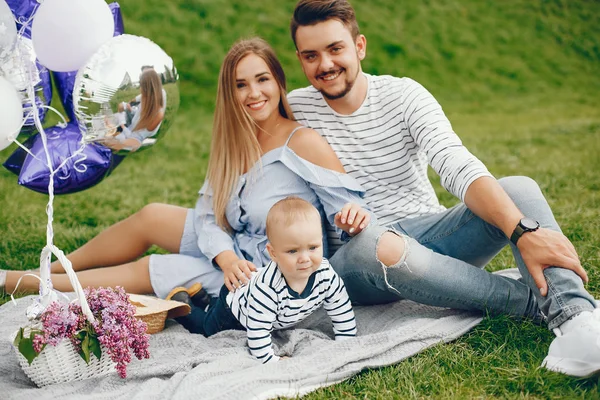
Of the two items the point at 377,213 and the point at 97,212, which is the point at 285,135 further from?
the point at 97,212

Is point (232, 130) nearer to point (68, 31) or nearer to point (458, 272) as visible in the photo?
point (68, 31)

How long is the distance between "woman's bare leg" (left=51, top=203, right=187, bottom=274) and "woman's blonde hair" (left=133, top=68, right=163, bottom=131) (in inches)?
32.2

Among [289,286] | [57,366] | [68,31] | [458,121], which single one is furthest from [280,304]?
[458,121]

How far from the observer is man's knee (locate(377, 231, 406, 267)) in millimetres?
2730

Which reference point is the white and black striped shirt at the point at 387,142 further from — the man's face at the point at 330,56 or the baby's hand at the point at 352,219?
the baby's hand at the point at 352,219

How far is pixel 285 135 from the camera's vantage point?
321 cm

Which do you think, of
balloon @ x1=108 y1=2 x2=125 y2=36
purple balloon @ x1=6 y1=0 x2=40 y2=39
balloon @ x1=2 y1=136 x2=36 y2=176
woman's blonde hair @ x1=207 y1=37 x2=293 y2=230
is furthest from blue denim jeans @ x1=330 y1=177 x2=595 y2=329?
purple balloon @ x1=6 y1=0 x2=40 y2=39

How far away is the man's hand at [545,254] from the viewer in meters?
2.50

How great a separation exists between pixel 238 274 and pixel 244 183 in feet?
1.67

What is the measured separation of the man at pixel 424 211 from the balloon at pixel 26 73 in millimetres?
1202

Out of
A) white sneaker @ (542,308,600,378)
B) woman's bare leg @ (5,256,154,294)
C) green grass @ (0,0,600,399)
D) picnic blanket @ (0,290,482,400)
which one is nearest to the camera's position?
white sneaker @ (542,308,600,378)

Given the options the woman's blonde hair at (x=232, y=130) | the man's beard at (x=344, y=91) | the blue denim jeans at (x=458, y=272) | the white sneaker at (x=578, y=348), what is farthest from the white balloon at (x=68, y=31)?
the white sneaker at (x=578, y=348)

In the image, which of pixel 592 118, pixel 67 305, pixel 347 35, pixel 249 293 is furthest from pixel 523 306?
pixel 592 118

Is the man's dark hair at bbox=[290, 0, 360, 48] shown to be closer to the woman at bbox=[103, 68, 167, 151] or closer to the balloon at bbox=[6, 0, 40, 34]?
the woman at bbox=[103, 68, 167, 151]
